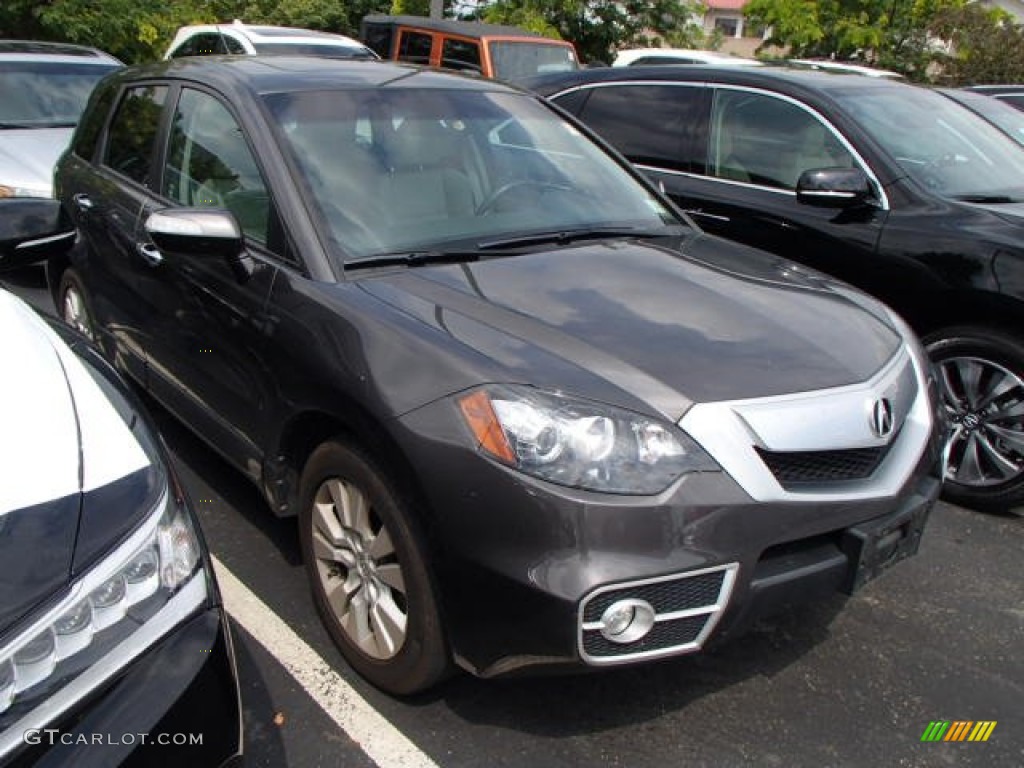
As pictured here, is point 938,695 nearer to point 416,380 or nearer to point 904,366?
point 904,366

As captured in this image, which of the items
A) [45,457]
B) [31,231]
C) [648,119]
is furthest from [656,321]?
[648,119]

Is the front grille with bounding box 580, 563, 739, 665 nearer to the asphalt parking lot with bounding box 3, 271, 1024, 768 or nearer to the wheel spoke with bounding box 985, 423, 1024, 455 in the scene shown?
the asphalt parking lot with bounding box 3, 271, 1024, 768

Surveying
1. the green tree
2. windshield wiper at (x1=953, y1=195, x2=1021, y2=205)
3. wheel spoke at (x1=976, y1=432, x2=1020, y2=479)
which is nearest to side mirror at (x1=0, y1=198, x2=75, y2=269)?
wheel spoke at (x1=976, y1=432, x2=1020, y2=479)

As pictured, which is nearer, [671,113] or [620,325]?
[620,325]

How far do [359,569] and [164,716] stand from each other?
1.00 m

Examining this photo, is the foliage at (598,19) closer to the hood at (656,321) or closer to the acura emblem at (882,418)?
the hood at (656,321)

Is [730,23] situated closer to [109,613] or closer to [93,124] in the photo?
[93,124]

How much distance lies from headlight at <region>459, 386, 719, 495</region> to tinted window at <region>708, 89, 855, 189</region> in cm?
275

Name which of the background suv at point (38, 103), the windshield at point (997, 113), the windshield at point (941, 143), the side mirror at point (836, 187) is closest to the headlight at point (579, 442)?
the side mirror at point (836, 187)

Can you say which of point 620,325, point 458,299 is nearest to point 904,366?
point 620,325

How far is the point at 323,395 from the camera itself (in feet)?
7.89

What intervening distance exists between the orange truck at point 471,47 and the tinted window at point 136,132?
8.25 m

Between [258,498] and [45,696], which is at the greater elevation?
[45,696]

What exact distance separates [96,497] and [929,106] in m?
4.63
